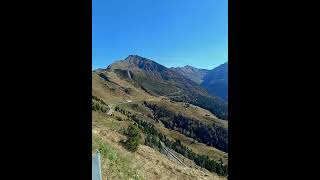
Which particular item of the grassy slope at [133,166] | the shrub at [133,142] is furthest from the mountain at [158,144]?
the shrub at [133,142]

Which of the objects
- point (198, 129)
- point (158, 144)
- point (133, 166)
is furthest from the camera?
point (198, 129)

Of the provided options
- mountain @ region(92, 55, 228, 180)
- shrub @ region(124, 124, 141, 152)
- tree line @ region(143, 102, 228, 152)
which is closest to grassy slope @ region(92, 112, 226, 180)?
mountain @ region(92, 55, 228, 180)

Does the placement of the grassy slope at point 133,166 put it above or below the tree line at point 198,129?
above

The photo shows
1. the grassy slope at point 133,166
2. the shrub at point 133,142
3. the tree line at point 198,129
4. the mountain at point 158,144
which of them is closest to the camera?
the grassy slope at point 133,166

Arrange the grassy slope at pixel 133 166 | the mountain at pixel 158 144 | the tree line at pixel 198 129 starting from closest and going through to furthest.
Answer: the grassy slope at pixel 133 166, the mountain at pixel 158 144, the tree line at pixel 198 129

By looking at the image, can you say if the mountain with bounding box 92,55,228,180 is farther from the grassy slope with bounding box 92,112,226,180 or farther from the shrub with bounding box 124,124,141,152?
the shrub with bounding box 124,124,141,152

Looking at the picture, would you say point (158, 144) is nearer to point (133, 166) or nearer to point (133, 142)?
point (133, 142)

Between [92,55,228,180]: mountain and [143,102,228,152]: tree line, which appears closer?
[92,55,228,180]: mountain

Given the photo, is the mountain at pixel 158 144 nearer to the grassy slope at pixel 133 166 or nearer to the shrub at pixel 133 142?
the grassy slope at pixel 133 166

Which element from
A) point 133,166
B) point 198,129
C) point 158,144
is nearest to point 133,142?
point 133,166
